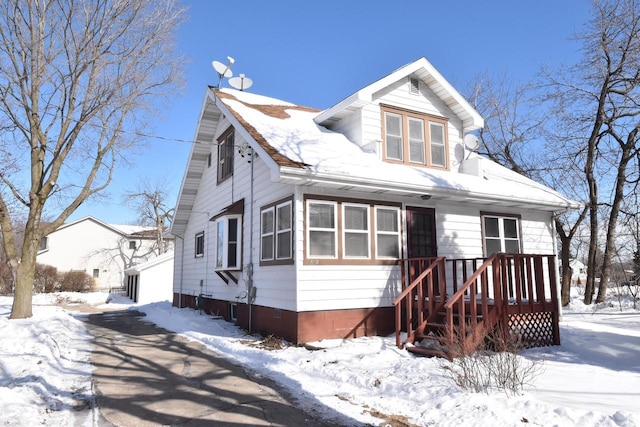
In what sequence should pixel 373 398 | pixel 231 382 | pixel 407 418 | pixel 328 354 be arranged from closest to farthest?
1. pixel 407 418
2. pixel 373 398
3. pixel 231 382
4. pixel 328 354

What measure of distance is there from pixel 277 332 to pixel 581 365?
18.9ft

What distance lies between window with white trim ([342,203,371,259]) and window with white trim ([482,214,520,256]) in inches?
150

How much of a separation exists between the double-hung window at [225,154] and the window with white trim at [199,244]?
3159 mm

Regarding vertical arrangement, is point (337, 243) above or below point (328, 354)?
above

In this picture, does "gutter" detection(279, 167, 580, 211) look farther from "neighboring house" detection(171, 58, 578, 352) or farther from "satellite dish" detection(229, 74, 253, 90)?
"satellite dish" detection(229, 74, 253, 90)

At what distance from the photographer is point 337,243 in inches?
374

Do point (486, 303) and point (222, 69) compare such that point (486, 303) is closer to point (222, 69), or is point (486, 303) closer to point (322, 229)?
point (322, 229)

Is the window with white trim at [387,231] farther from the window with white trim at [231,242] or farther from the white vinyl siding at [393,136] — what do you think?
the window with white trim at [231,242]

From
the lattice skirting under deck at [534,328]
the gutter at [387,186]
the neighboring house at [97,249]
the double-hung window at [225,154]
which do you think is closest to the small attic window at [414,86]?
the gutter at [387,186]

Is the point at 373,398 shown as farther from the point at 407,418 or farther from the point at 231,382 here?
the point at 231,382

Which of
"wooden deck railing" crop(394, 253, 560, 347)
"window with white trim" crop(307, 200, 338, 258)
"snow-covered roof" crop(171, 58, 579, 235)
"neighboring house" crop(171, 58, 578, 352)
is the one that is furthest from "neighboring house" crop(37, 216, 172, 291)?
"wooden deck railing" crop(394, 253, 560, 347)

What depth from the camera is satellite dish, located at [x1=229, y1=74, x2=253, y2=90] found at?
49.8ft

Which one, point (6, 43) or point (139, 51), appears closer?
point (6, 43)

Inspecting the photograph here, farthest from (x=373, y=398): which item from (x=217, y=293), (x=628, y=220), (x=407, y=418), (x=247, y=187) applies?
(x=628, y=220)
